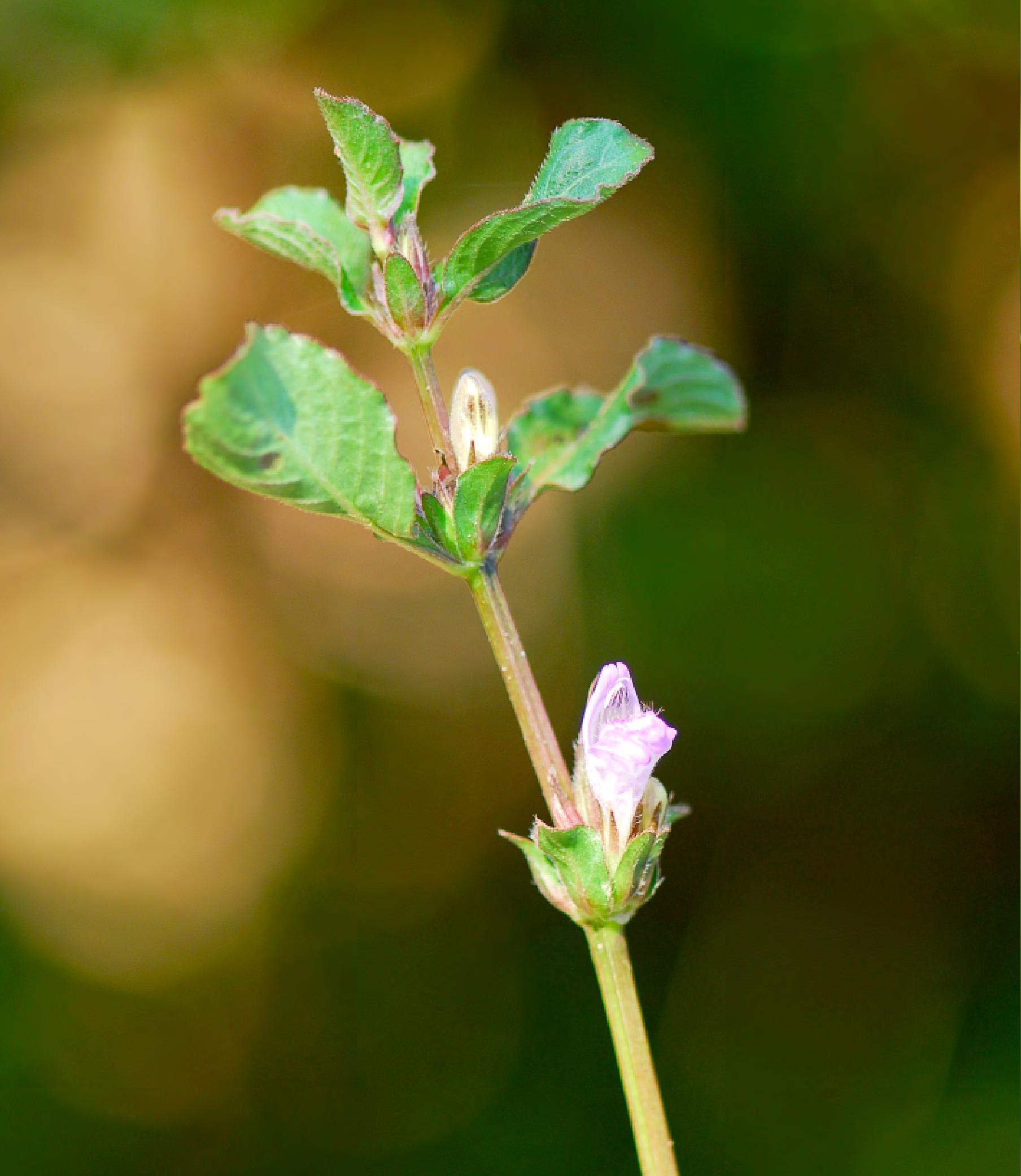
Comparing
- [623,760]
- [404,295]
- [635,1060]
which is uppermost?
[404,295]

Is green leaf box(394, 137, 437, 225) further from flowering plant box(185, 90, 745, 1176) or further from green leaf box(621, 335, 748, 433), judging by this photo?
green leaf box(621, 335, 748, 433)

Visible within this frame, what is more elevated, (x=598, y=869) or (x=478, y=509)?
(x=478, y=509)

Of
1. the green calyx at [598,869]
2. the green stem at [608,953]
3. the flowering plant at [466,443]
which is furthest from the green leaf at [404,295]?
the green calyx at [598,869]

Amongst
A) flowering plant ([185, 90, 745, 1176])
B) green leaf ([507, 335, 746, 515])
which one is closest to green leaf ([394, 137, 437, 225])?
flowering plant ([185, 90, 745, 1176])

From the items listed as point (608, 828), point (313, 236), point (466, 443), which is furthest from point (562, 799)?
point (313, 236)

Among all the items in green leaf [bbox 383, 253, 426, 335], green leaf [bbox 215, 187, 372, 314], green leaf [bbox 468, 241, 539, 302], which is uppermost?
green leaf [bbox 215, 187, 372, 314]

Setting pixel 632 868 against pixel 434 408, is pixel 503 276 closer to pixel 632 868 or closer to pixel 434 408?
pixel 434 408

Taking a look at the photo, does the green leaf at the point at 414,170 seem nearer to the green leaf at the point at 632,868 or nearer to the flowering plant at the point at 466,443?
the flowering plant at the point at 466,443
